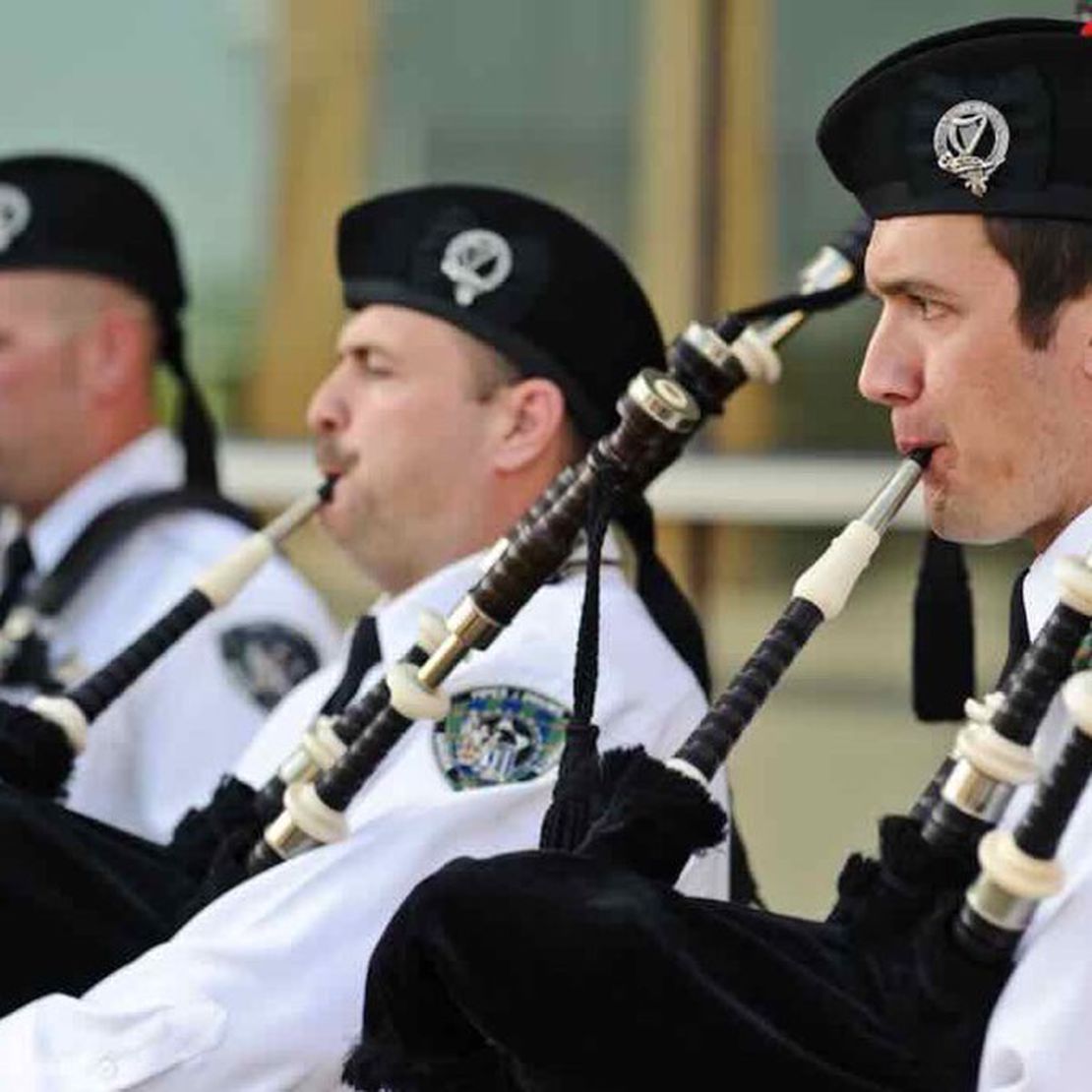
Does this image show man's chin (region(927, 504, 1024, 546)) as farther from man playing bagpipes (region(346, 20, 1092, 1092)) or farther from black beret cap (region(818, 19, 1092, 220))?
black beret cap (region(818, 19, 1092, 220))

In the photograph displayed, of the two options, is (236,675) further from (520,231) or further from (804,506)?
(804,506)

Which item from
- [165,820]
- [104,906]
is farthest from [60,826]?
[165,820]

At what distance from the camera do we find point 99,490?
505 cm

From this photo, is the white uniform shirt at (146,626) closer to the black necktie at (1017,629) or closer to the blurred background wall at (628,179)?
the blurred background wall at (628,179)

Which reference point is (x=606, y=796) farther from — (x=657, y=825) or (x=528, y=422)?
(x=528, y=422)

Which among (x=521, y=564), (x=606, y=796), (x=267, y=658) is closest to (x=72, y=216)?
(x=267, y=658)

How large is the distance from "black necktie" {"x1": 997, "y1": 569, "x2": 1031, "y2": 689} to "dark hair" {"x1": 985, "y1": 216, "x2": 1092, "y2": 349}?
0.25 m

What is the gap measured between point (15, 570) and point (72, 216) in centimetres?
56

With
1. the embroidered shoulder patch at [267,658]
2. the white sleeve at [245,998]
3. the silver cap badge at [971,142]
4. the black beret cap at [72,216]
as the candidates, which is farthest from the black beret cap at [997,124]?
the black beret cap at [72,216]

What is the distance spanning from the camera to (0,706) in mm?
3781

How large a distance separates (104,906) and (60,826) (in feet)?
0.31

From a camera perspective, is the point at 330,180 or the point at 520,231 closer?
the point at 520,231

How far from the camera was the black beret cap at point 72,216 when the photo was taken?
16.6ft

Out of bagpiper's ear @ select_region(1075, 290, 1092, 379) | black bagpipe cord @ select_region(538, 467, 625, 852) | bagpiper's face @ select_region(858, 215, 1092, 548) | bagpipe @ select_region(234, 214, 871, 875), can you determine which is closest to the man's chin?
bagpiper's face @ select_region(858, 215, 1092, 548)
